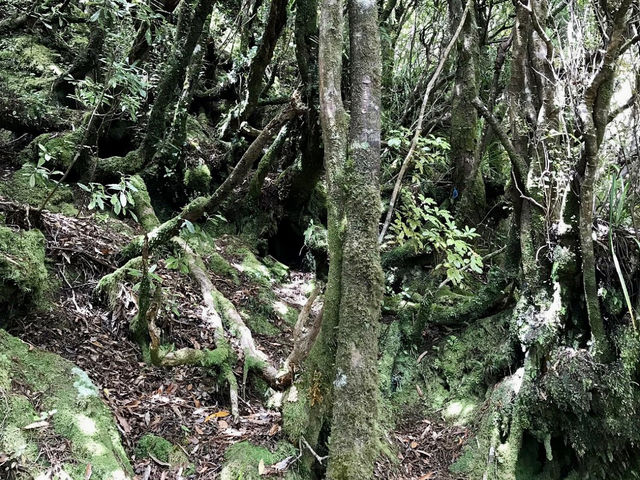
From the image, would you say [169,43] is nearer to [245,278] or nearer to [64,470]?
[245,278]

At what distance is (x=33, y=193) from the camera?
208 inches

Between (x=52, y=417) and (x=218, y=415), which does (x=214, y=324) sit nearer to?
(x=218, y=415)

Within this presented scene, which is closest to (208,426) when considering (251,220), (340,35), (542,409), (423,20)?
(542,409)

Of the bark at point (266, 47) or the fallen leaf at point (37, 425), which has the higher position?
the bark at point (266, 47)

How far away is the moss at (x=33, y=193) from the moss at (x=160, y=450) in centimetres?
324

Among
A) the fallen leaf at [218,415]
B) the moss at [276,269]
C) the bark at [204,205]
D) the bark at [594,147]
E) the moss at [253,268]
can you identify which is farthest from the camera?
the moss at [276,269]

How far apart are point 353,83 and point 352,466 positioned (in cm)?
242

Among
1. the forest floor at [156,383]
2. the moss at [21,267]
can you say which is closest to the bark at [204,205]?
the forest floor at [156,383]

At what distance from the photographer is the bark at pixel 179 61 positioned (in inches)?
226

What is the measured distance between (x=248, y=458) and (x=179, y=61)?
16.3 ft

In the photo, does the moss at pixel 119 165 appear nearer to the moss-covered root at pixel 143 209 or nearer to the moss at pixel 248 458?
the moss-covered root at pixel 143 209

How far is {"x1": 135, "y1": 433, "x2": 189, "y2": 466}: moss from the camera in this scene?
304cm

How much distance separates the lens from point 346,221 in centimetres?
300

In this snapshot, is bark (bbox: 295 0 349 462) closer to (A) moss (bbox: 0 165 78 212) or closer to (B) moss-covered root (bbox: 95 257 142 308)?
(B) moss-covered root (bbox: 95 257 142 308)
